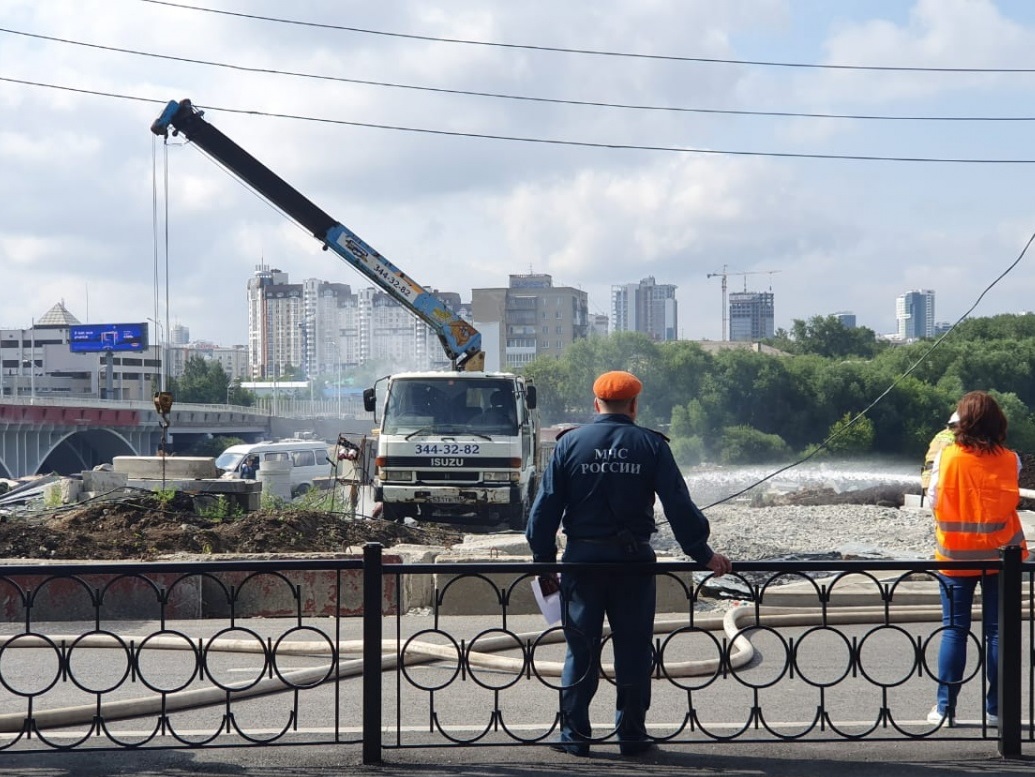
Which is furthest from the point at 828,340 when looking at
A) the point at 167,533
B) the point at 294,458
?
the point at 167,533

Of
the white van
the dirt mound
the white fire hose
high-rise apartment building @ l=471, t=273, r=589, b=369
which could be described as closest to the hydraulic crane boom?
the dirt mound

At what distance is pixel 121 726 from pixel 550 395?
85.3 meters

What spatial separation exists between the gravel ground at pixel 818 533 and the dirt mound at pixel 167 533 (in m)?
3.91

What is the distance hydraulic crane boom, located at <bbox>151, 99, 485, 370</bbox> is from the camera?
2144cm

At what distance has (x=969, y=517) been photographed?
19.3 ft

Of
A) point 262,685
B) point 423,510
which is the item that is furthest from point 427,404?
point 262,685

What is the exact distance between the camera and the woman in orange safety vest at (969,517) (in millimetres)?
5785

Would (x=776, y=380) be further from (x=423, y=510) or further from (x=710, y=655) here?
(x=710, y=655)

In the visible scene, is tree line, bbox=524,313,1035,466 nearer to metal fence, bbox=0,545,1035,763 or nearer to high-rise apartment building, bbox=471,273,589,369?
high-rise apartment building, bbox=471,273,589,369

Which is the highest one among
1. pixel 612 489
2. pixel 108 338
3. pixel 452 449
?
pixel 108 338

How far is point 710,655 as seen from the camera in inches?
324

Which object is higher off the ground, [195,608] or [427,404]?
[427,404]

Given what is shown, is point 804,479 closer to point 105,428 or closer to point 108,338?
point 105,428

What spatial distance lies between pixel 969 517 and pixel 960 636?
0.58 m
